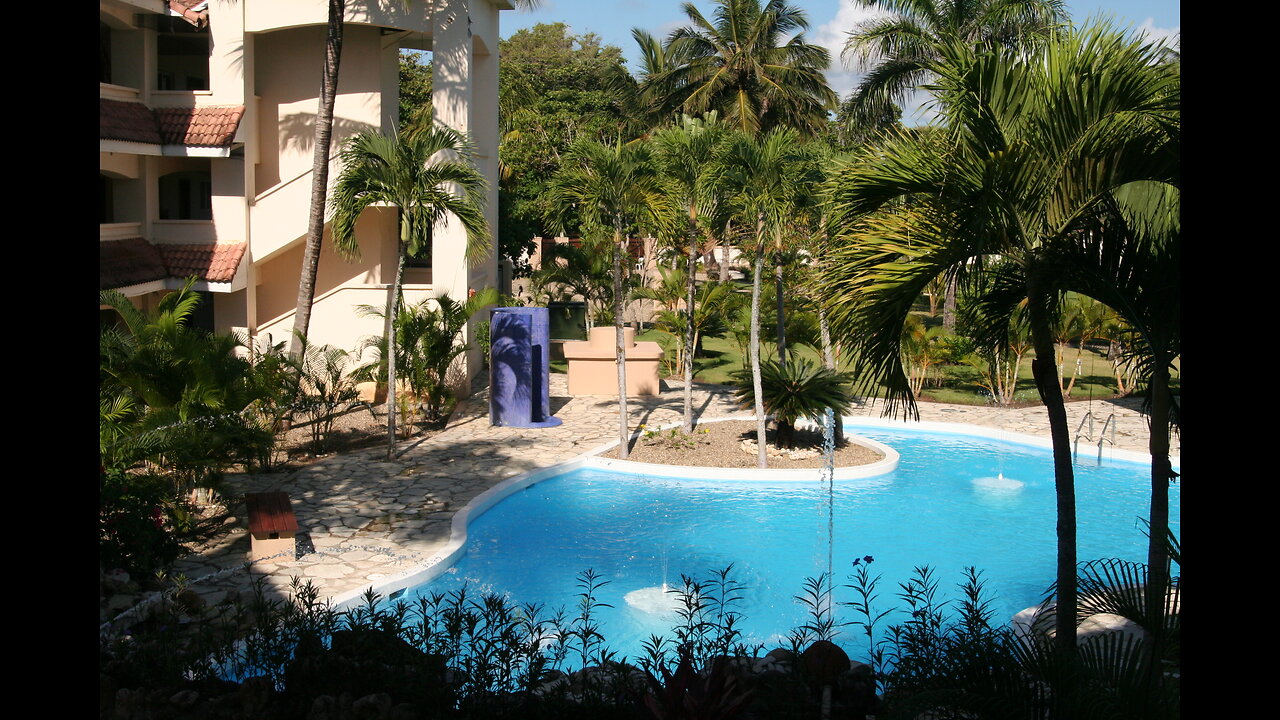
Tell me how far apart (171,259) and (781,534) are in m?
12.4

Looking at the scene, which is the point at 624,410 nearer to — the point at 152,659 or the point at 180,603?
the point at 180,603

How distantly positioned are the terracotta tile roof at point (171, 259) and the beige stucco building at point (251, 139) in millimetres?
27

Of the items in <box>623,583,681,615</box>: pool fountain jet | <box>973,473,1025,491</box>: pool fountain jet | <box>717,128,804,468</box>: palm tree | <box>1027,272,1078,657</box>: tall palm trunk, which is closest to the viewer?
<box>1027,272,1078,657</box>: tall palm trunk

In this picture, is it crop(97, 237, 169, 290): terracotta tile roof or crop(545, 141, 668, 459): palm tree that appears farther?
crop(97, 237, 169, 290): terracotta tile roof

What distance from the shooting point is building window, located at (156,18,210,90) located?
2083cm

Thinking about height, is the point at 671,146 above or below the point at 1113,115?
above

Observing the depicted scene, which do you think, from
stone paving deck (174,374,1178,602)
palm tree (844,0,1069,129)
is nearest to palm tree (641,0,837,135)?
palm tree (844,0,1069,129)

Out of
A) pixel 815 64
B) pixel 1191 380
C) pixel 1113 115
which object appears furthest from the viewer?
pixel 815 64

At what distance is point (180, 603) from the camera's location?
8.05m

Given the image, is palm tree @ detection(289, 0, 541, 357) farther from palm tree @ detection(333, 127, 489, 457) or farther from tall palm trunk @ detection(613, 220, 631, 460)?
tall palm trunk @ detection(613, 220, 631, 460)

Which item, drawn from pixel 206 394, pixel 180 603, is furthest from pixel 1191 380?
pixel 206 394

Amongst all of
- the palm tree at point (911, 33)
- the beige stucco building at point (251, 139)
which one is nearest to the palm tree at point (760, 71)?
the palm tree at point (911, 33)

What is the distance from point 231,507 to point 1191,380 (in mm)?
11519

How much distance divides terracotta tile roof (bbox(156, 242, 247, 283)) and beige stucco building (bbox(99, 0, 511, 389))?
0.03 metres
